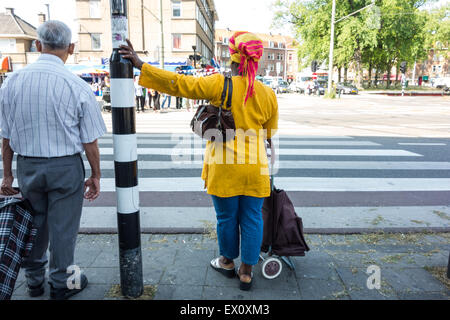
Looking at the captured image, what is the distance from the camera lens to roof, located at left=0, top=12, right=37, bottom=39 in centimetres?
4569

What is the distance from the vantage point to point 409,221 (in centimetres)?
410

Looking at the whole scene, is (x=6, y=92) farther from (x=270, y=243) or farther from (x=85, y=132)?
(x=270, y=243)

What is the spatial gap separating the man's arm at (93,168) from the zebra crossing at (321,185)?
132 cm

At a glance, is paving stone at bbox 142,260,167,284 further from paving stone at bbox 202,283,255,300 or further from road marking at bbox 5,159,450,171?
road marking at bbox 5,159,450,171

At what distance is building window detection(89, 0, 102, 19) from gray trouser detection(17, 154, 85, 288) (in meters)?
38.5

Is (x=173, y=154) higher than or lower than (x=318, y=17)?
lower

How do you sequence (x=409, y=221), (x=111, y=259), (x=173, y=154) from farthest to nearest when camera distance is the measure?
1. (x=173, y=154)
2. (x=409, y=221)
3. (x=111, y=259)

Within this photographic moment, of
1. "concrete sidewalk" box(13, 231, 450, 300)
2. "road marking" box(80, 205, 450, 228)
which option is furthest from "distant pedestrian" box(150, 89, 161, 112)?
"concrete sidewalk" box(13, 231, 450, 300)

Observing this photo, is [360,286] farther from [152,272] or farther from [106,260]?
[106,260]

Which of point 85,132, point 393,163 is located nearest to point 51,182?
point 85,132

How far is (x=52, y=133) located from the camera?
89.5 inches

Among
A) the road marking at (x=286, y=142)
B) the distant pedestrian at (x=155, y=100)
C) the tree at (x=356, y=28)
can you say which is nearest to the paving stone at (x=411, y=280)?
the road marking at (x=286, y=142)

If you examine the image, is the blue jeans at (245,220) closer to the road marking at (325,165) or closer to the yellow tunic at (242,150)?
the yellow tunic at (242,150)
